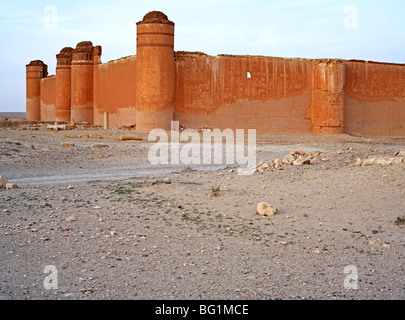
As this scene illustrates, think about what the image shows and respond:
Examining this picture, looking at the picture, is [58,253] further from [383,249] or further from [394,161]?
[394,161]

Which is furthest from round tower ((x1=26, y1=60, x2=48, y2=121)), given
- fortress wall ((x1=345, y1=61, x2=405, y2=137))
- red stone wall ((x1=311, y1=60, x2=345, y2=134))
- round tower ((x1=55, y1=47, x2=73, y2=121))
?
fortress wall ((x1=345, y1=61, x2=405, y2=137))

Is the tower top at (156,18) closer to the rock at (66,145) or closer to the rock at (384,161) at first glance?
the rock at (66,145)

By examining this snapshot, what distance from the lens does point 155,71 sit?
2103 centimetres

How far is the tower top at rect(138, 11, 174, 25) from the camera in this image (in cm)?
2107

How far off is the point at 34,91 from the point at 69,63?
8.33m

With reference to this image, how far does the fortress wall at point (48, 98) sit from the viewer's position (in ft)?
125

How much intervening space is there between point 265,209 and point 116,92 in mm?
19658

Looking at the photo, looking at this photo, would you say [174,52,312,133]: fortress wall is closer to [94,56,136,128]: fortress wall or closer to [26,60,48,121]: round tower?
[94,56,136,128]: fortress wall

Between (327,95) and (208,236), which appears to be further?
(327,95)

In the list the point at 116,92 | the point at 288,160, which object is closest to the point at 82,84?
the point at 116,92

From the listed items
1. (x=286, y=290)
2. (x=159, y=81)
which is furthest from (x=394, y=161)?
(x=159, y=81)

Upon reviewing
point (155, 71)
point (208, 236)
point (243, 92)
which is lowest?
point (208, 236)

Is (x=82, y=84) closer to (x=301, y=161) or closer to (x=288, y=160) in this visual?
(x=288, y=160)

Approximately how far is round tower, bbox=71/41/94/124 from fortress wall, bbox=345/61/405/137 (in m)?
14.6
